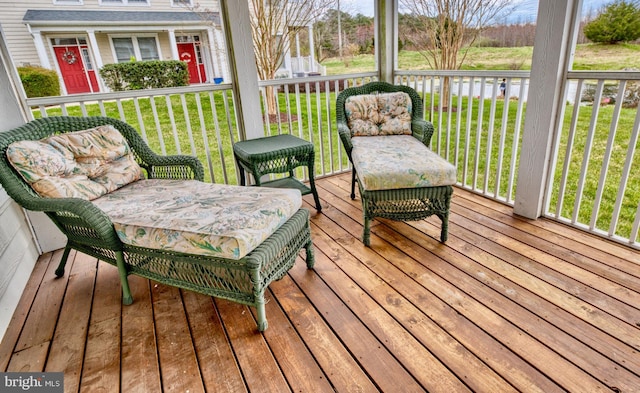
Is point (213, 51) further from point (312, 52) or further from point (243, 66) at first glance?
point (243, 66)

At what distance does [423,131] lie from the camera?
8.98 feet

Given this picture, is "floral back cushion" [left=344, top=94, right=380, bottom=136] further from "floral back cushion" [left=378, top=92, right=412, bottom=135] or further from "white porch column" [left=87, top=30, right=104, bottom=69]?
"white porch column" [left=87, top=30, right=104, bottom=69]

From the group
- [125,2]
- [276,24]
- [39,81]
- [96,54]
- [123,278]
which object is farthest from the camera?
[96,54]

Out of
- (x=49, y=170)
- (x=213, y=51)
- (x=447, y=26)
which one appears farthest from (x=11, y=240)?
(x=447, y=26)

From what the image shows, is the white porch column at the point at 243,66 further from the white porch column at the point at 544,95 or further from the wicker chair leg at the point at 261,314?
the white porch column at the point at 544,95

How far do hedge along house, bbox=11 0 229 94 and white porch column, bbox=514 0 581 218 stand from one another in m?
2.85

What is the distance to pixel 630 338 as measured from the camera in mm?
1411

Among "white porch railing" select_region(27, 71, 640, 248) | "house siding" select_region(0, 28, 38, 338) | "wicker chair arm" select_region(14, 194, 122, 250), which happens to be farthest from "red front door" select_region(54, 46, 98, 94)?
"wicker chair arm" select_region(14, 194, 122, 250)

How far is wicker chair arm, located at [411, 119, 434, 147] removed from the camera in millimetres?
2723

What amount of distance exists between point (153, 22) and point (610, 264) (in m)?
5.65

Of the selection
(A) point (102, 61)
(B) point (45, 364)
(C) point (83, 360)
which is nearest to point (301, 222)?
(C) point (83, 360)

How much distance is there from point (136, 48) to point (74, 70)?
102 cm

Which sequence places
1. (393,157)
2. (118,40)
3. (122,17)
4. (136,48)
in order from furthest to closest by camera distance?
(118,40)
(136,48)
(122,17)
(393,157)

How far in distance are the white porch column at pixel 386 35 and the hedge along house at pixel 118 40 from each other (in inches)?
70.1
